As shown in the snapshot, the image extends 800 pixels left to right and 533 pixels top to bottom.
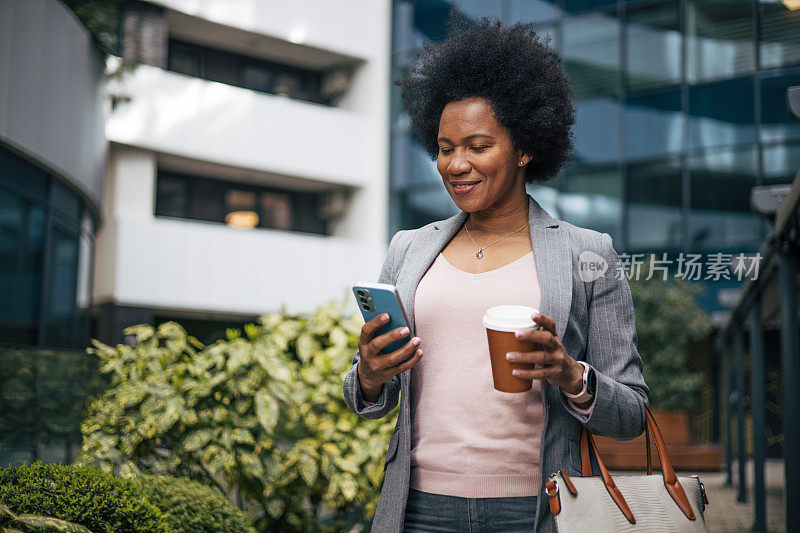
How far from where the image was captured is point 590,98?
51.7 feet

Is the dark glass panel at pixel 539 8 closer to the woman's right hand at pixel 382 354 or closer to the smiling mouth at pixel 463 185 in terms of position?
the smiling mouth at pixel 463 185

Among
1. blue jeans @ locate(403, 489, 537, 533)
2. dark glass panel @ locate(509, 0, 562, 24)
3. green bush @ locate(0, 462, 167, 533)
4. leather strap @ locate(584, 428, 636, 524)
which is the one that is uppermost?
dark glass panel @ locate(509, 0, 562, 24)

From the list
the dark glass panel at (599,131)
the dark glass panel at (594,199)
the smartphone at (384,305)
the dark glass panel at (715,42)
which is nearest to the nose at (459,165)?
the smartphone at (384,305)

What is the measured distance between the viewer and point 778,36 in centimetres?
1119

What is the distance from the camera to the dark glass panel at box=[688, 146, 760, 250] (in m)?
14.0

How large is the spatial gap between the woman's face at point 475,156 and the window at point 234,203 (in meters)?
16.5

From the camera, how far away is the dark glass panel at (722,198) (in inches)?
550

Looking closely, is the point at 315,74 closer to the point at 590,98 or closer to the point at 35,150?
the point at 590,98

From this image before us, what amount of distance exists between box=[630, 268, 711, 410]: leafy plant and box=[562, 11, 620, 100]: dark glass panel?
391cm

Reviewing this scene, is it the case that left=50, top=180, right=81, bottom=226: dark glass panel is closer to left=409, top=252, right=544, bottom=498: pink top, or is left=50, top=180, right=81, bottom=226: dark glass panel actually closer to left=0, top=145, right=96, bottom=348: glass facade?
left=0, top=145, right=96, bottom=348: glass facade

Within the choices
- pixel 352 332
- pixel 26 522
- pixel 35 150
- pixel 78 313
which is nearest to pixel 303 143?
pixel 78 313

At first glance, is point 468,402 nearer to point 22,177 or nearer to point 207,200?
point 22,177

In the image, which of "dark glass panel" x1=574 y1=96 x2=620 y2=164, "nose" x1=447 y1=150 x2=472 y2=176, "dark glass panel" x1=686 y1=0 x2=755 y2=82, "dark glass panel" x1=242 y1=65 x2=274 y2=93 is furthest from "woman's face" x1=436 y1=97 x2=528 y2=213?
"dark glass panel" x1=242 y1=65 x2=274 y2=93

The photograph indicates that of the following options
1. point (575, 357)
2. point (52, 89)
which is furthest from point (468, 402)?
point (52, 89)
